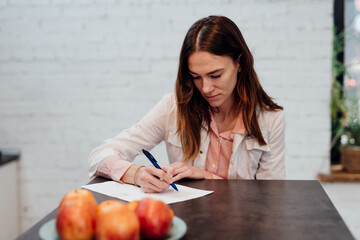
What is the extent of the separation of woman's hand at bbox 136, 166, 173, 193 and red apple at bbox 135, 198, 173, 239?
1.32 feet

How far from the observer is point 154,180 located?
1.15 m

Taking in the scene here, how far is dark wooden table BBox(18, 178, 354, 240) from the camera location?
32.0 inches

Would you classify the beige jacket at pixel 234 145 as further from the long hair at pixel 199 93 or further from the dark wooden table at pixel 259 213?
the dark wooden table at pixel 259 213

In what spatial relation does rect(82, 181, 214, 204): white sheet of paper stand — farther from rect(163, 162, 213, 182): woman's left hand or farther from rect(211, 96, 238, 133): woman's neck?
rect(211, 96, 238, 133): woman's neck

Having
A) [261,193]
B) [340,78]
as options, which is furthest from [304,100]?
[261,193]

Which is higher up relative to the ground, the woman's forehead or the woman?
the woman's forehead

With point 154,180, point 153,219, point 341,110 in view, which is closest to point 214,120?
point 154,180

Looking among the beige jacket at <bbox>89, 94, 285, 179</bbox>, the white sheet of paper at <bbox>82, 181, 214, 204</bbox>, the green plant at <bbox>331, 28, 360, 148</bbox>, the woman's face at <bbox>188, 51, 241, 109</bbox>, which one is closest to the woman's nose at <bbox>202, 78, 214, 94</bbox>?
the woman's face at <bbox>188, 51, 241, 109</bbox>

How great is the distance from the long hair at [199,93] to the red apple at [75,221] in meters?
0.82

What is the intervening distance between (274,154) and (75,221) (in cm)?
105

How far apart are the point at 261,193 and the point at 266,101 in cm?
54

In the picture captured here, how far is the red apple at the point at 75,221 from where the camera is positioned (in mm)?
663

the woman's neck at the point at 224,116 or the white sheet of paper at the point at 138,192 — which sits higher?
the woman's neck at the point at 224,116

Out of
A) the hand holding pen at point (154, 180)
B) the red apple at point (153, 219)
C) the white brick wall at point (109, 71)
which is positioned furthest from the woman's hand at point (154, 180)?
the white brick wall at point (109, 71)
